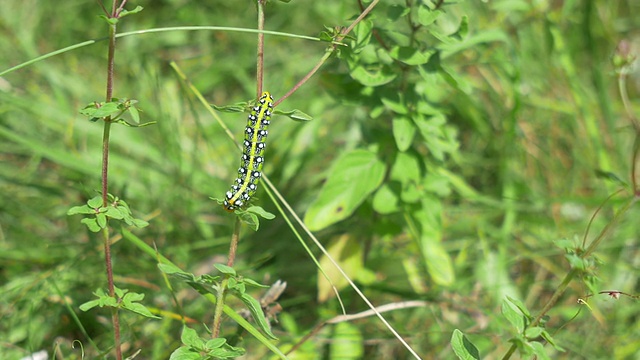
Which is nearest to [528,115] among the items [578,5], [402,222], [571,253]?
[578,5]

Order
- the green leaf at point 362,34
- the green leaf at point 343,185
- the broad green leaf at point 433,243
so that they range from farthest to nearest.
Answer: the broad green leaf at point 433,243 → the green leaf at point 343,185 → the green leaf at point 362,34

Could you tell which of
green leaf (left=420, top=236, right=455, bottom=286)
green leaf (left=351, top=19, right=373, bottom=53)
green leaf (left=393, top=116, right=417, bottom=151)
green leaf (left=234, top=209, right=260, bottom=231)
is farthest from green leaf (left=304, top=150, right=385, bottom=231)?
green leaf (left=234, top=209, right=260, bottom=231)

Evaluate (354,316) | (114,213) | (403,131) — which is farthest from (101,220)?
(403,131)

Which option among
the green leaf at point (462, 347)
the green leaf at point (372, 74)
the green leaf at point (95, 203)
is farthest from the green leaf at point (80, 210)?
the green leaf at point (462, 347)

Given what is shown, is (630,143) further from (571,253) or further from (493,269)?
(571,253)

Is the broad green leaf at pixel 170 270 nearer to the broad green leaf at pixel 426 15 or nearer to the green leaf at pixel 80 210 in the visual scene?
the green leaf at pixel 80 210

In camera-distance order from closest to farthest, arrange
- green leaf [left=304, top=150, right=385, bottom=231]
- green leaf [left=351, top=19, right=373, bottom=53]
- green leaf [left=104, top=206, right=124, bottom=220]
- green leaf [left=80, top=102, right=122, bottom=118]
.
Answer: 1. green leaf [left=80, top=102, right=122, bottom=118]
2. green leaf [left=104, top=206, right=124, bottom=220]
3. green leaf [left=351, top=19, right=373, bottom=53]
4. green leaf [left=304, top=150, right=385, bottom=231]

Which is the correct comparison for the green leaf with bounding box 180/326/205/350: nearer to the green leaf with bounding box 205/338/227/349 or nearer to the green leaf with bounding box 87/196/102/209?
the green leaf with bounding box 205/338/227/349

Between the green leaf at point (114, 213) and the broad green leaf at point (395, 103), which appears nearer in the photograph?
the green leaf at point (114, 213)
